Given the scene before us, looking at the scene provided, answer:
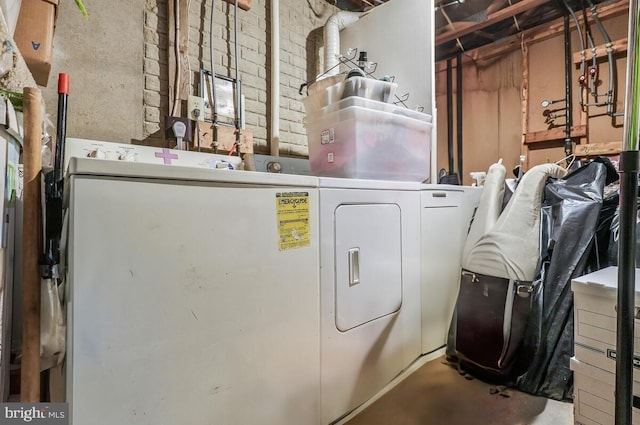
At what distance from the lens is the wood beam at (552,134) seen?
3053 millimetres

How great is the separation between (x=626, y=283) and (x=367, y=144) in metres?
1.15

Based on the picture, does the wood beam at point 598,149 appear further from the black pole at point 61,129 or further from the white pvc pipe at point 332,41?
the black pole at point 61,129

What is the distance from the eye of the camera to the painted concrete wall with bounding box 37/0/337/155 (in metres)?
1.65

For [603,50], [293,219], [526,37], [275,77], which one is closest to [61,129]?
[293,219]

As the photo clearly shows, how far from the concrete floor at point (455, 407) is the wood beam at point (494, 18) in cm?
325

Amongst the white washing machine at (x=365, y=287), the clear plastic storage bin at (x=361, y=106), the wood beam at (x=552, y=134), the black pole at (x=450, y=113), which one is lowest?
the white washing machine at (x=365, y=287)

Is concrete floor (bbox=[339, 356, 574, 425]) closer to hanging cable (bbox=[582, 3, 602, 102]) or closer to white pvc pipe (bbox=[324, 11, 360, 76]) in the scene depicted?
white pvc pipe (bbox=[324, 11, 360, 76])

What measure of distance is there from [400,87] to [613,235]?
152 centimetres

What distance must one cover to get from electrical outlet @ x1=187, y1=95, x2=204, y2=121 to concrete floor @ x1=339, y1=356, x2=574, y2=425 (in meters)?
1.80

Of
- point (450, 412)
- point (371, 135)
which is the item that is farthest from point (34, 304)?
point (450, 412)

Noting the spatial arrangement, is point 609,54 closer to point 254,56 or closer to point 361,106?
point 361,106

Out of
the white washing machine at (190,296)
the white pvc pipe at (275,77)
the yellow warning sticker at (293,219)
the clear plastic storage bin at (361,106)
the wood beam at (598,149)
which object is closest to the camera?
the white washing machine at (190,296)

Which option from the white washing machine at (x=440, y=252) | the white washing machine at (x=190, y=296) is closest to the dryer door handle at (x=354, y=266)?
the white washing machine at (x=190, y=296)

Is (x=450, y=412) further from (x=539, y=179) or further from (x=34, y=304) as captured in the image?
(x=34, y=304)
